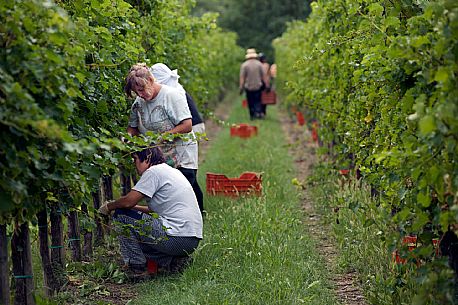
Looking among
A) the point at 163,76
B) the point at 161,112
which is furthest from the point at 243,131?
the point at 161,112

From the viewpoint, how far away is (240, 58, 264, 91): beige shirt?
19016 mm

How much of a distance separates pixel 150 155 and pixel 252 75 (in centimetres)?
1269

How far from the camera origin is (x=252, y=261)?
6602 mm

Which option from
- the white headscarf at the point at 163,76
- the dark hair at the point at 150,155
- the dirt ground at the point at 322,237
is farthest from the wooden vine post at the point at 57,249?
the dirt ground at the point at 322,237

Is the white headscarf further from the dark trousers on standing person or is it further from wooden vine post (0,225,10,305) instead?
the dark trousers on standing person

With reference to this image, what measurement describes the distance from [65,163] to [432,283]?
2.07 m

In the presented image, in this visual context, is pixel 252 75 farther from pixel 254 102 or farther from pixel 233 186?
pixel 233 186

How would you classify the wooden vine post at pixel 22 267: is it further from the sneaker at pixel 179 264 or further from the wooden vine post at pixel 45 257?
the sneaker at pixel 179 264

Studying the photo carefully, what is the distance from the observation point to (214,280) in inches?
243

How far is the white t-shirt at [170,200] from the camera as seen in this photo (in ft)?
21.1

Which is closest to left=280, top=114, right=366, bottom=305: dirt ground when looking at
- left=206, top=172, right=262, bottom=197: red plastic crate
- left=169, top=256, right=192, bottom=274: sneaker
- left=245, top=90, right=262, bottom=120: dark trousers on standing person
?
left=206, top=172, right=262, bottom=197: red plastic crate

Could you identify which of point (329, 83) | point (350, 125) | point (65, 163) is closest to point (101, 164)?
point (65, 163)

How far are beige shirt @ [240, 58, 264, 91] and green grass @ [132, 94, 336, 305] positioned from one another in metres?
9.11

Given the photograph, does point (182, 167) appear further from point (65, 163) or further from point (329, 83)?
point (65, 163)
